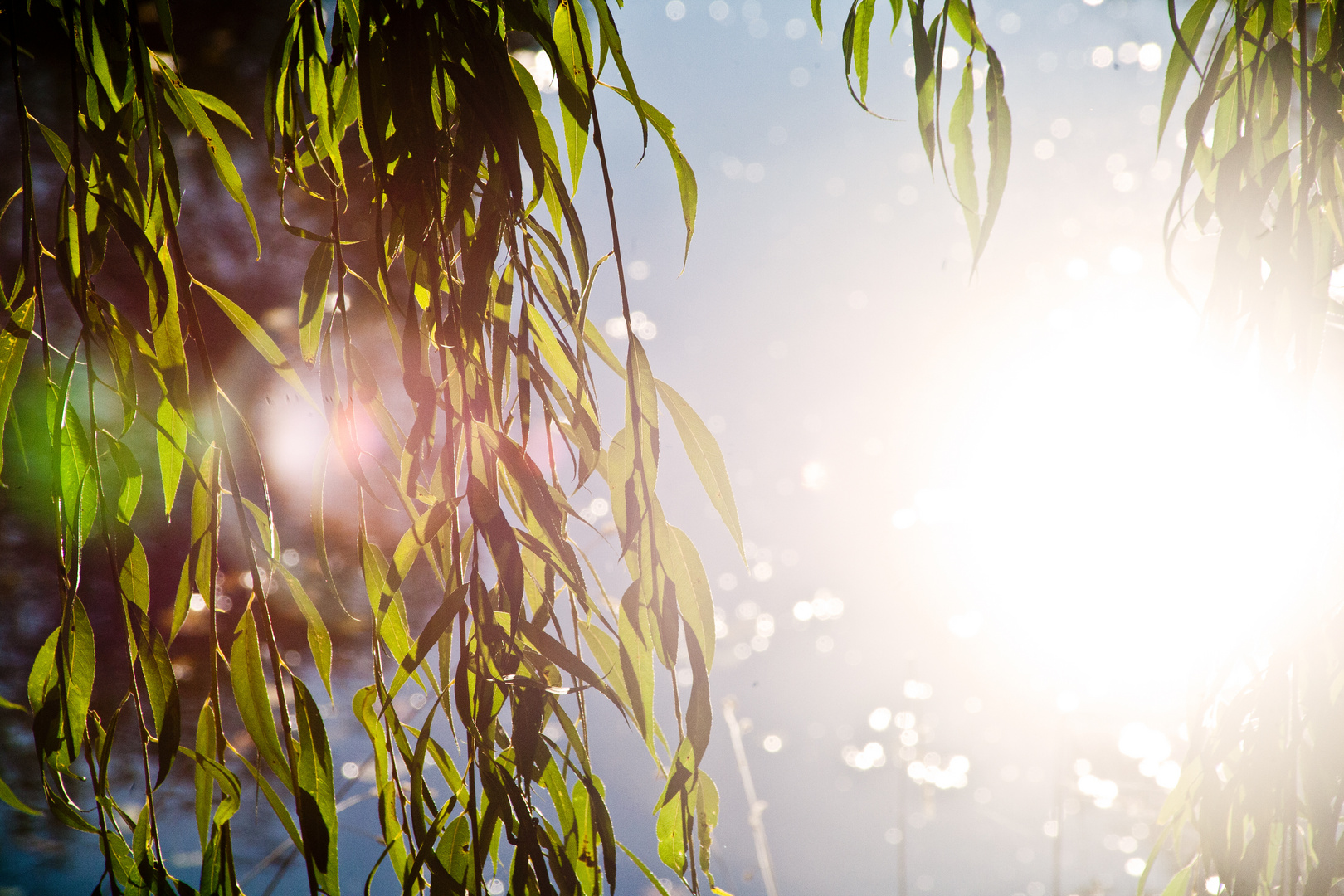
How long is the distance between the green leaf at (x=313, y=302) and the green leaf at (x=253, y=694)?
0.17m

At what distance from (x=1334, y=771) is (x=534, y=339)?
0.53 meters

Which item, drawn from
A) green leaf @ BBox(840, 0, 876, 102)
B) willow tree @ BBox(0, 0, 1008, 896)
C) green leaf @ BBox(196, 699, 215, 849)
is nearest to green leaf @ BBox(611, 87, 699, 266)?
willow tree @ BBox(0, 0, 1008, 896)

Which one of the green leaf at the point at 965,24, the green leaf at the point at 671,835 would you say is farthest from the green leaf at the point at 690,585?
the green leaf at the point at 965,24

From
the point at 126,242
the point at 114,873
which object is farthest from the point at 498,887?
the point at 126,242

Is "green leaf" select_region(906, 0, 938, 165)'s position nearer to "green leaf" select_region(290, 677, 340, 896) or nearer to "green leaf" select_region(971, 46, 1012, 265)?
"green leaf" select_region(971, 46, 1012, 265)

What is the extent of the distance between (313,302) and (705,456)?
0.92 feet

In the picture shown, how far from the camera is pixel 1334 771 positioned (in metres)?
0.40

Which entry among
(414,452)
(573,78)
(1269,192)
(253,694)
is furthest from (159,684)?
(1269,192)

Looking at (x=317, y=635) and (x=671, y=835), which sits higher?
(x=317, y=635)

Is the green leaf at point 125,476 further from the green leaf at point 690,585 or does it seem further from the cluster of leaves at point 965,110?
the cluster of leaves at point 965,110

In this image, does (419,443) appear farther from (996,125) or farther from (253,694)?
(996,125)

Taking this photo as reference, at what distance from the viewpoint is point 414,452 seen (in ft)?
1.19

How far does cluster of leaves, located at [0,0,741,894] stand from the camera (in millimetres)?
346

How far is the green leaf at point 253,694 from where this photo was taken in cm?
37
